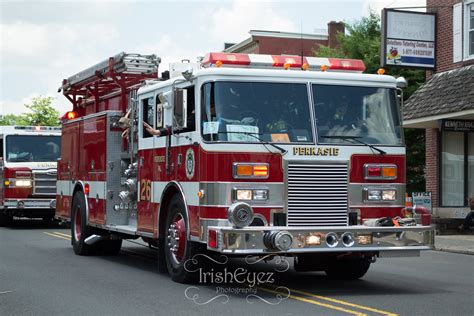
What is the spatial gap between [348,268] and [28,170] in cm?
1367

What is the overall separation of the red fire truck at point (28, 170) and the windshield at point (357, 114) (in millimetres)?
13728

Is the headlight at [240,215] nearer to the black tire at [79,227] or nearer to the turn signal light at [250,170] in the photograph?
the turn signal light at [250,170]

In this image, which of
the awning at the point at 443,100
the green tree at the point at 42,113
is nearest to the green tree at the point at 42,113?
the green tree at the point at 42,113

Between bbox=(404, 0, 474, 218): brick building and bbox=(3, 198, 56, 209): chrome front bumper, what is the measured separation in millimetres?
9795

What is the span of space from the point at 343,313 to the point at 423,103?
1454 centimetres

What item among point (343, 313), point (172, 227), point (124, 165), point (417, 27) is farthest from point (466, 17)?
point (343, 313)

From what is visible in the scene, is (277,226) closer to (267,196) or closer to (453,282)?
(267,196)

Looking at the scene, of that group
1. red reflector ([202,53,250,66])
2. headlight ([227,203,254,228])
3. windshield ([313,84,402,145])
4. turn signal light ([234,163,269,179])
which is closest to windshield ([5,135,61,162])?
red reflector ([202,53,250,66])

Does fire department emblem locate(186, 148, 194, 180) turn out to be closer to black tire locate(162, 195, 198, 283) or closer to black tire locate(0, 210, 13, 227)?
black tire locate(162, 195, 198, 283)

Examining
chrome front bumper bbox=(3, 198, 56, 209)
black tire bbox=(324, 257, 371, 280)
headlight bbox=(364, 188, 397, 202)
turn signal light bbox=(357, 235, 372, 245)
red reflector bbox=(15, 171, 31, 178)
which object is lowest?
black tire bbox=(324, 257, 371, 280)

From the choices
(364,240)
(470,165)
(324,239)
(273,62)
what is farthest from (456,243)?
(324,239)

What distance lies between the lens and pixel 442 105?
21047mm

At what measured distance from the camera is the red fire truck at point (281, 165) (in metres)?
9.76

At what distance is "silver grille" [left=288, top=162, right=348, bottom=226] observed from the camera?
32.6 feet
